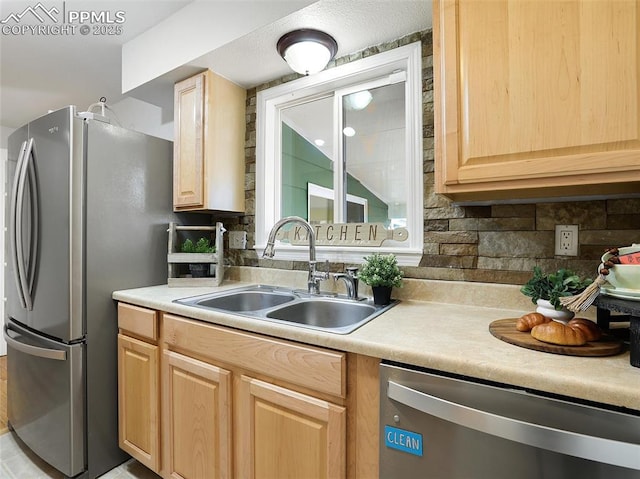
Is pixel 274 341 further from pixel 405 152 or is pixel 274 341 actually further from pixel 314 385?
pixel 405 152

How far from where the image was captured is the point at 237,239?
6.92ft

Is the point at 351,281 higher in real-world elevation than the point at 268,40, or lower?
lower

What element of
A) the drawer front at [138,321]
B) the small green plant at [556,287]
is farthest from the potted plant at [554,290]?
the drawer front at [138,321]

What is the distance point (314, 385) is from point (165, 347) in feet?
2.61

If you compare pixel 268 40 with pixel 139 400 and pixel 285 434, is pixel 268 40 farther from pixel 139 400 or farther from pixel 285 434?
pixel 139 400

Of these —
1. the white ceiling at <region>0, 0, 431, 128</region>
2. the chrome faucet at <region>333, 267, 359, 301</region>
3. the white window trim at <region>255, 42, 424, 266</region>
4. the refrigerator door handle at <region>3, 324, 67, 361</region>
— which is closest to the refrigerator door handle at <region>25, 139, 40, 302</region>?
the refrigerator door handle at <region>3, 324, 67, 361</region>

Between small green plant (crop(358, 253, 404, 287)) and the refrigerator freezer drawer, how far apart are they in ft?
4.62

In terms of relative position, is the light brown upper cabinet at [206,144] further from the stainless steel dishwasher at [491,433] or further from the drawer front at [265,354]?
the stainless steel dishwasher at [491,433]

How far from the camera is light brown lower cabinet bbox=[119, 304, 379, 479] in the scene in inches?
37.6

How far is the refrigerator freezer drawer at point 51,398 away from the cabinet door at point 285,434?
0.92 meters

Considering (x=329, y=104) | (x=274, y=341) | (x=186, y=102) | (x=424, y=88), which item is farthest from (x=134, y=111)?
(x=274, y=341)

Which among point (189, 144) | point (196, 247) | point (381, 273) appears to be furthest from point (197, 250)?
point (381, 273)

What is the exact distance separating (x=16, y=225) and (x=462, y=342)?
7.49ft

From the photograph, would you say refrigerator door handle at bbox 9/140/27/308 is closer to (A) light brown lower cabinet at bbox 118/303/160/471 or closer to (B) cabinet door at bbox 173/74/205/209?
(A) light brown lower cabinet at bbox 118/303/160/471
